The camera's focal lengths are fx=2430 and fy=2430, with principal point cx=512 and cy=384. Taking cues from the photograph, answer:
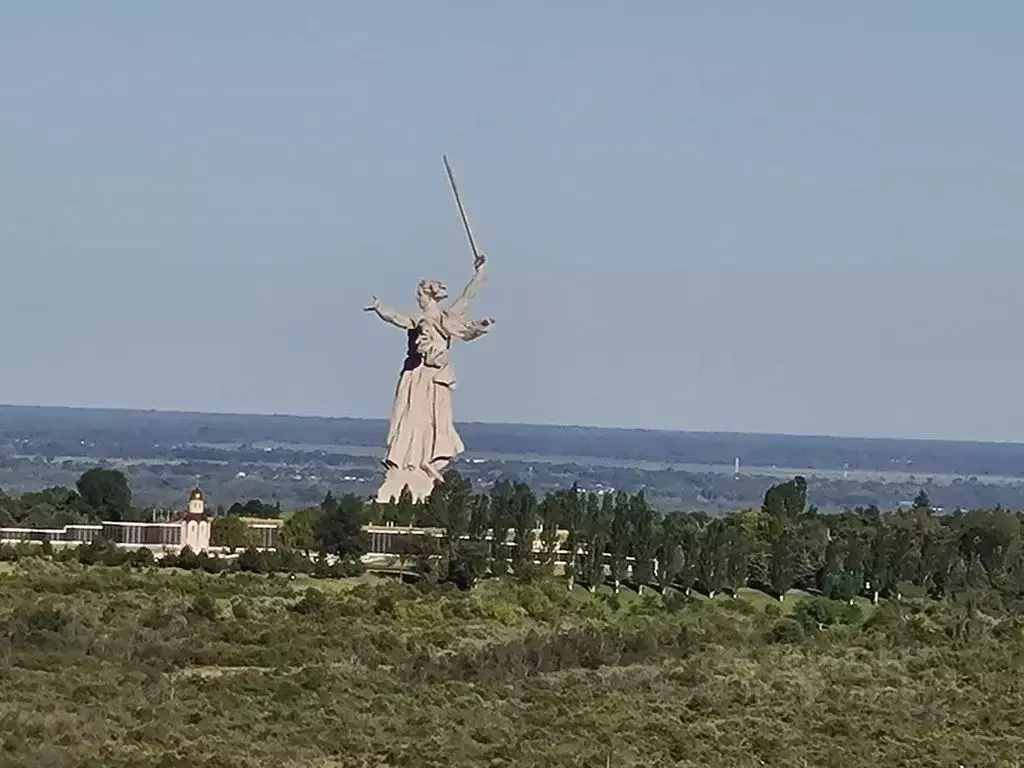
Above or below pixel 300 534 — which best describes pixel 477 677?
below

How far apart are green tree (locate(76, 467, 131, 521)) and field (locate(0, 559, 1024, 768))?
12.4 meters

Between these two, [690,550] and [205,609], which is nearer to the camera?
[205,609]

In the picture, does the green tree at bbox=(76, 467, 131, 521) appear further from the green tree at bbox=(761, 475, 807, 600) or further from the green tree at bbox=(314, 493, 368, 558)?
the green tree at bbox=(761, 475, 807, 600)

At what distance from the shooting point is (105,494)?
60.9 metres

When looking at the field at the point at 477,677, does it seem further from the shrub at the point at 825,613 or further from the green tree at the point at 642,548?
the green tree at the point at 642,548

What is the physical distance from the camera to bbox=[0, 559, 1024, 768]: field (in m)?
28.6

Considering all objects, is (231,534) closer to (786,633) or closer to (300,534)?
(300,534)

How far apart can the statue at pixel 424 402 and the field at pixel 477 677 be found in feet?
46.1

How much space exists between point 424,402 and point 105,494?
330 inches

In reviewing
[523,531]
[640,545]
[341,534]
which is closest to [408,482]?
[341,534]

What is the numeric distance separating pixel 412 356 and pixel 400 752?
3461 centimetres

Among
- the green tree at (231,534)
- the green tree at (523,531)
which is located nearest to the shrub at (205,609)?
the green tree at (523,531)

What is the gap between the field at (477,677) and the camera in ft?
93.8

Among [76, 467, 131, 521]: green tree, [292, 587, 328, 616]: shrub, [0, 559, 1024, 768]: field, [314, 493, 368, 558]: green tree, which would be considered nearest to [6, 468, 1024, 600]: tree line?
[314, 493, 368, 558]: green tree
